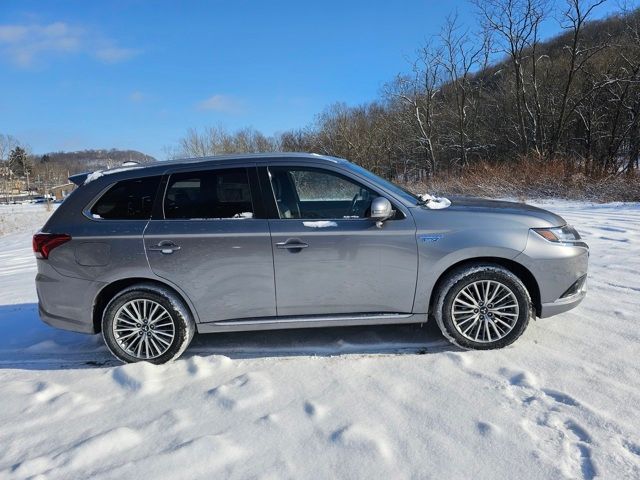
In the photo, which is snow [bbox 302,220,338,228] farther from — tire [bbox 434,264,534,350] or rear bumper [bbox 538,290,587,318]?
rear bumper [bbox 538,290,587,318]

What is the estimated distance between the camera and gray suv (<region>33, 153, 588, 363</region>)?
3.62 metres

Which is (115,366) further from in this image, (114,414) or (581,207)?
(581,207)

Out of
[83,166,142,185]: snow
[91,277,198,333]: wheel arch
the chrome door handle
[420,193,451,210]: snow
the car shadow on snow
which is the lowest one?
the car shadow on snow

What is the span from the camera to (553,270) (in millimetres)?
3625

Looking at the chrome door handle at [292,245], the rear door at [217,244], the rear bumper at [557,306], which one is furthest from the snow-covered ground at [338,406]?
the chrome door handle at [292,245]

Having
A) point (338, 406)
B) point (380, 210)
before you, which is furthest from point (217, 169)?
point (338, 406)

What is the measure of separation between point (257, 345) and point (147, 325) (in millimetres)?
1009

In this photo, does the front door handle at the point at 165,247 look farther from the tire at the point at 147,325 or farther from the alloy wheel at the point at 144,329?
the alloy wheel at the point at 144,329

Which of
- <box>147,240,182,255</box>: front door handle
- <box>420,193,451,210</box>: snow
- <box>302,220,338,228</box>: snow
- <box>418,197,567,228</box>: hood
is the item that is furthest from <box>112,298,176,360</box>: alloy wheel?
<box>418,197,567,228</box>: hood

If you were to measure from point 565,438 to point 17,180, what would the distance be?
412ft

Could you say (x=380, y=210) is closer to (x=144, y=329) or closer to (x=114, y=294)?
(x=144, y=329)

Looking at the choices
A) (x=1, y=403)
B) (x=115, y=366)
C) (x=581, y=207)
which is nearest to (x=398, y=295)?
(x=115, y=366)

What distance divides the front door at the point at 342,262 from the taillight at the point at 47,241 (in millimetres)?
1852

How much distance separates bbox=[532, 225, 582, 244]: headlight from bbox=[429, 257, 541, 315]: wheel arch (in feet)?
1.09
